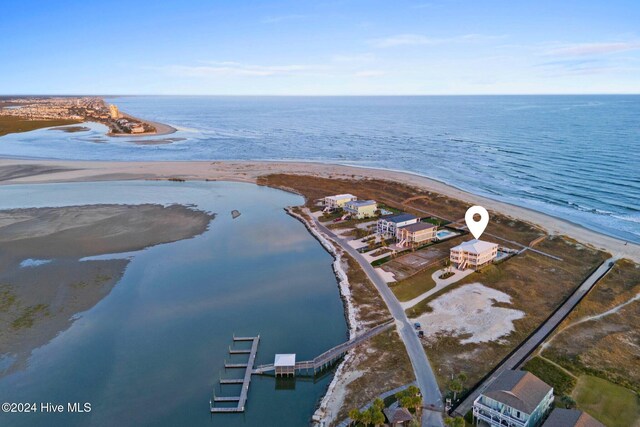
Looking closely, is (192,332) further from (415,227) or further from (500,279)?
(500,279)

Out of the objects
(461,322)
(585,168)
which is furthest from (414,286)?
(585,168)

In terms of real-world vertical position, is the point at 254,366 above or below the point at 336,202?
below

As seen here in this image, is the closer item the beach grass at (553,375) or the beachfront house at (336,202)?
the beach grass at (553,375)

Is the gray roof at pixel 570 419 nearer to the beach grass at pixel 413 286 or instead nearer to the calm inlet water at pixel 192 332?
the calm inlet water at pixel 192 332

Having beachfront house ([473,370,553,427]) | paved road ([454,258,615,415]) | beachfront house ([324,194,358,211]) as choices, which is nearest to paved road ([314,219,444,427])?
paved road ([454,258,615,415])

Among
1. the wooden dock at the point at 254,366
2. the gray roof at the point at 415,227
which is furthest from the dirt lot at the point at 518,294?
the gray roof at the point at 415,227

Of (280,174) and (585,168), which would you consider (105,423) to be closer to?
(280,174)

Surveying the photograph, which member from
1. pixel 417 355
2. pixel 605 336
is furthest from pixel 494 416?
pixel 605 336
